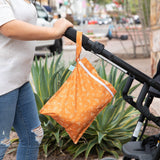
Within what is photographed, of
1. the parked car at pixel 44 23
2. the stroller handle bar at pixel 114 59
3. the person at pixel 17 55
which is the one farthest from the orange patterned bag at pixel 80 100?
the parked car at pixel 44 23

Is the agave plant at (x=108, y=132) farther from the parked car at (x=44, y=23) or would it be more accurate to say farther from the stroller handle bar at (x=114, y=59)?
the parked car at (x=44, y=23)

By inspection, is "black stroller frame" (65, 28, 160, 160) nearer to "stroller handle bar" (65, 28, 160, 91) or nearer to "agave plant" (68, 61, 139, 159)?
"stroller handle bar" (65, 28, 160, 91)

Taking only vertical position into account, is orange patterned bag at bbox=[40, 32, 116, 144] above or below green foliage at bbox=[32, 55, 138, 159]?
above

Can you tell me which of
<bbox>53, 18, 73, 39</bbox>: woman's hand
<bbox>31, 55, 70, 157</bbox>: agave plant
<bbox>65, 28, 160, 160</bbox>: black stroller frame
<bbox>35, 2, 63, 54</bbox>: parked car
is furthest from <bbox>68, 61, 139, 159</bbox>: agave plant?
<bbox>35, 2, 63, 54</bbox>: parked car

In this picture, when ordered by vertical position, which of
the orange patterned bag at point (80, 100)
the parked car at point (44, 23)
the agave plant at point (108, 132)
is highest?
the orange patterned bag at point (80, 100)

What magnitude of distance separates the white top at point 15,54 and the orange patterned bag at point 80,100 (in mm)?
270

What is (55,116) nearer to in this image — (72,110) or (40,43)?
(72,110)

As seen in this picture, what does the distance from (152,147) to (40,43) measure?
31.8 feet

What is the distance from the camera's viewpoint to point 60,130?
3523 millimetres

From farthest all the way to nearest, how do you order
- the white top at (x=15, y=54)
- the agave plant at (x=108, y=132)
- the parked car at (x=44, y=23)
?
the parked car at (x=44, y=23) → the agave plant at (x=108, y=132) → the white top at (x=15, y=54)

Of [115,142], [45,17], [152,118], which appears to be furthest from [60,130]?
[45,17]

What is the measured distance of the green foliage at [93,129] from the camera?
3314 mm

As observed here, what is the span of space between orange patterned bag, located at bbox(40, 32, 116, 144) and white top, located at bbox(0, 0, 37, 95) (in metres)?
0.27

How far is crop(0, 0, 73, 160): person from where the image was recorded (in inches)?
66.4
